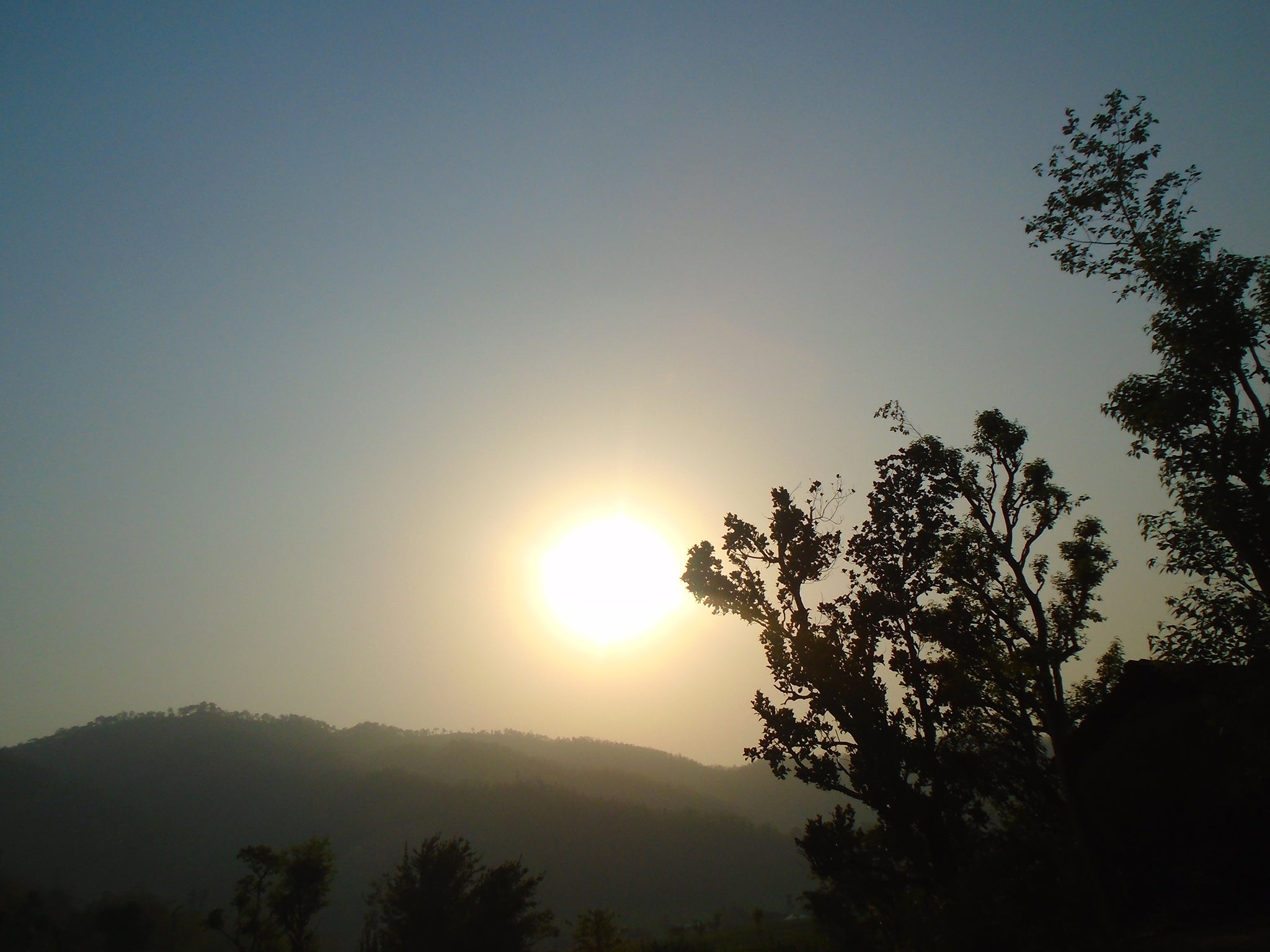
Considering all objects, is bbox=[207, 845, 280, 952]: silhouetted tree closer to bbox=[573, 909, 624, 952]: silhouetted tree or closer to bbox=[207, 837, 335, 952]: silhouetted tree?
bbox=[207, 837, 335, 952]: silhouetted tree

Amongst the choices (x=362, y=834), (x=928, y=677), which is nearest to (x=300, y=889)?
(x=928, y=677)

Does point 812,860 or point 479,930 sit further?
point 479,930

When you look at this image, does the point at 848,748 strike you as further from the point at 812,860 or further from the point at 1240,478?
the point at 1240,478

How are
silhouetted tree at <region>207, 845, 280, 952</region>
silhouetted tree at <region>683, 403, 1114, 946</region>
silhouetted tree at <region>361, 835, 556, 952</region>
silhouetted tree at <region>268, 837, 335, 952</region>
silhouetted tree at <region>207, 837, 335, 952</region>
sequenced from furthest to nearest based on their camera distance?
silhouetted tree at <region>207, 845, 280, 952</region> < silhouetted tree at <region>207, 837, 335, 952</region> < silhouetted tree at <region>268, 837, 335, 952</region> < silhouetted tree at <region>361, 835, 556, 952</region> < silhouetted tree at <region>683, 403, 1114, 946</region>

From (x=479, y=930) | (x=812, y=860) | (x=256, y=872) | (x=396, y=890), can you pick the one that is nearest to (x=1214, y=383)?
(x=812, y=860)

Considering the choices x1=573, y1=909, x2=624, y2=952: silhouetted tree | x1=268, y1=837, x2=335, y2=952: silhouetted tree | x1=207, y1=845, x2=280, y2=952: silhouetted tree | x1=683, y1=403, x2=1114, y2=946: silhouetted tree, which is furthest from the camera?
x1=573, y1=909, x2=624, y2=952: silhouetted tree

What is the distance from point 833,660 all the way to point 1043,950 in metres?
7.96

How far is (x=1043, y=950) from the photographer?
13141 millimetres

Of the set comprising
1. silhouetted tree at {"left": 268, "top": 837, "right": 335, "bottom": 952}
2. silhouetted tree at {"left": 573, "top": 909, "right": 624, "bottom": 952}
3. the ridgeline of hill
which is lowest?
silhouetted tree at {"left": 573, "top": 909, "right": 624, "bottom": 952}

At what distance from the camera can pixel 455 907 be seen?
135ft

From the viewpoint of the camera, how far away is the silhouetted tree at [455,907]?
3944cm

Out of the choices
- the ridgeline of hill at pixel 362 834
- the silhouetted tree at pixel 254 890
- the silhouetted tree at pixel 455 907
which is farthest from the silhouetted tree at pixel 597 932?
the ridgeline of hill at pixel 362 834

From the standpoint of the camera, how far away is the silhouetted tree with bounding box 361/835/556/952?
129 feet

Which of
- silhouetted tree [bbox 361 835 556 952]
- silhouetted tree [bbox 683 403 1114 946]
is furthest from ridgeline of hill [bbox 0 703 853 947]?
silhouetted tree [bbox 683 403 1114 946]
